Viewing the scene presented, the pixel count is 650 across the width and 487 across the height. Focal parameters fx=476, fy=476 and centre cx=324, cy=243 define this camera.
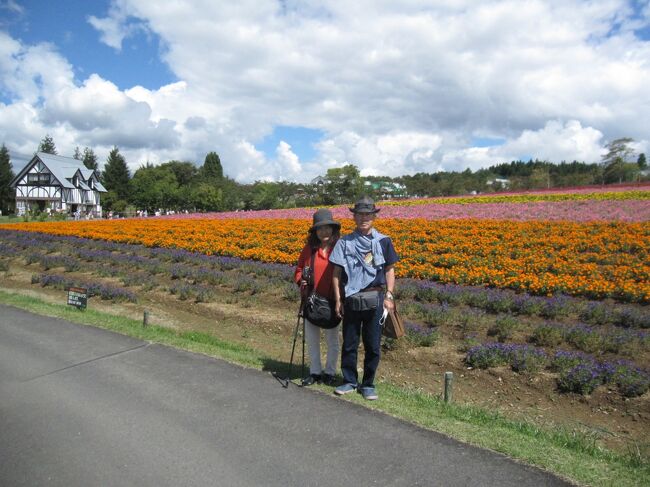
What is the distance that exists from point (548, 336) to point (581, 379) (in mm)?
1646

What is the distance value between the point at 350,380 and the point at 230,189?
69.1 m

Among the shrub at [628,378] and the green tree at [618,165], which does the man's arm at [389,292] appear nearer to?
the shrub at [628,378]

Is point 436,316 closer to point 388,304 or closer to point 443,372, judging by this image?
point 443,372

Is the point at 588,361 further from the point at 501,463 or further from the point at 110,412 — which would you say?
the point at 110,412

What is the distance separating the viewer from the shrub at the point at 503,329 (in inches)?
297

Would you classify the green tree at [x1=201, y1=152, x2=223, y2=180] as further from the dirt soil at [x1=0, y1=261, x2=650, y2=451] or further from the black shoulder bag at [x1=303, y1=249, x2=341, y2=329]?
the black shoulder bag at [x1=303, y1=249, x2=341, y2=329]

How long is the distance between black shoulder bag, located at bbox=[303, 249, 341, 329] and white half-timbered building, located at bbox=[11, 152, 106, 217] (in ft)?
201

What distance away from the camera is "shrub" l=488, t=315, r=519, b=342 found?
7.54 m

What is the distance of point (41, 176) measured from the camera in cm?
6175

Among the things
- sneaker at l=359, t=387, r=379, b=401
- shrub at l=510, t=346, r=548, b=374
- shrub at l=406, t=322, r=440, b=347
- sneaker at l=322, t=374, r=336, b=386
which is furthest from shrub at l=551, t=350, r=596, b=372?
sneaker at l=322, t=374, r=336, b=386


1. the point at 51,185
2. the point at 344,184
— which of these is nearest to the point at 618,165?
the point at 344,184

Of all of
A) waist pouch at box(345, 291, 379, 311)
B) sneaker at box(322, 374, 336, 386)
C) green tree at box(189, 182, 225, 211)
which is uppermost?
green tree at box(189, 182, 225, 211)

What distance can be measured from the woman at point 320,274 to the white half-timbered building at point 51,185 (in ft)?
200

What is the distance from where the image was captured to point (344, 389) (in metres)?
4.86
